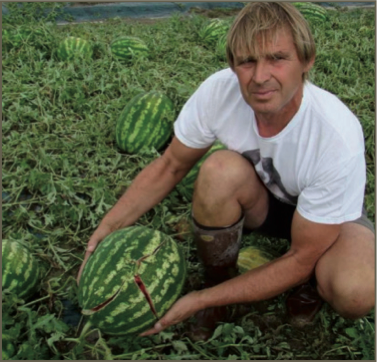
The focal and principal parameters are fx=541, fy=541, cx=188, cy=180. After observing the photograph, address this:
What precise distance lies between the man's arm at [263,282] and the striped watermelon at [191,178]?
108 centimetres

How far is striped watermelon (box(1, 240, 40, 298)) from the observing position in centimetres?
257

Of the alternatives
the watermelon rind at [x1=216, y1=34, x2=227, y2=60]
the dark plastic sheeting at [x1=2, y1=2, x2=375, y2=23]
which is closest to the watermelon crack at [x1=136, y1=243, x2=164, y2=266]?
the watermelon rind at [x1=216, y1=34, x2=227, y2=60]

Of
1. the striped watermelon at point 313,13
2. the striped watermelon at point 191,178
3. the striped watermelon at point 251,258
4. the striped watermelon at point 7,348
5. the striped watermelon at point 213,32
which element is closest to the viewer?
the striped watermelon at point 7,348

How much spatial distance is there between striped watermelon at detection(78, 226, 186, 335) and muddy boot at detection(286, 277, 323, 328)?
652 mm

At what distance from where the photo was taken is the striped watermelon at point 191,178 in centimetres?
339

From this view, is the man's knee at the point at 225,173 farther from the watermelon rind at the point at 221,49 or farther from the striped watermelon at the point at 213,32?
the striped watermelon at the point at 213,32

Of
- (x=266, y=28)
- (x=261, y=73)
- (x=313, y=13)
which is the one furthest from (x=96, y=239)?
(x=313, y=13)

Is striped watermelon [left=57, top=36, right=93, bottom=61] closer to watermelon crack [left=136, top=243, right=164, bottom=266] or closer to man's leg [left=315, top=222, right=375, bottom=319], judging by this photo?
watermelon crack [left=136, top=243, right=164, bottom=266]

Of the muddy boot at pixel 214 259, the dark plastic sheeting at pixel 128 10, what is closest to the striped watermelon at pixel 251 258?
the muddy boot at pixel 214 259

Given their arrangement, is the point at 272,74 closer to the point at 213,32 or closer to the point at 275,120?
the point at 275,120

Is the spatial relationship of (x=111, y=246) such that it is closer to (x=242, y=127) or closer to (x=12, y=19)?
(x=242, y=127)

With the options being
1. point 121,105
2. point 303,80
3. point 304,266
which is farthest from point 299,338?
point 121,105

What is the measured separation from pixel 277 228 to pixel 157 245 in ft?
2.45

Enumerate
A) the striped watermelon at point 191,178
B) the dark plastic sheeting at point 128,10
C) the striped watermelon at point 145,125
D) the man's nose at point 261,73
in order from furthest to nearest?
the dark plastic sheeting at point 128,10
the striped watermelon at point 145,125
the striped watermelon at point 191,178
the man's nose at point 261,73
